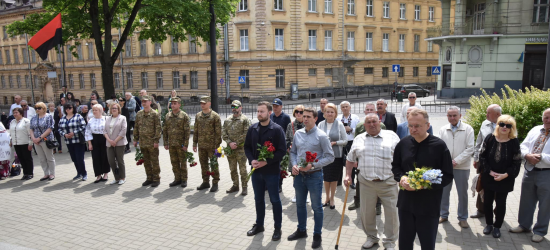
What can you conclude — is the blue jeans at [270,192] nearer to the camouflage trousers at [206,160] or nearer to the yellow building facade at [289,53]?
the camouflage trousers at [206,160]

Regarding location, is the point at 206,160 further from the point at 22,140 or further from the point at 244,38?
the point at 244,38

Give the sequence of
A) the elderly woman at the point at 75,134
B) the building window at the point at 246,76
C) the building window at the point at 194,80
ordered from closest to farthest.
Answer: the elderly woman at the point at 75,134, the building window at the point at 246,76, the building window at the point at 194,80

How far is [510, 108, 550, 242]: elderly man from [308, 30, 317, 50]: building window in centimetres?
3116

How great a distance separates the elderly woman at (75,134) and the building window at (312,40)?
2842 centimetres

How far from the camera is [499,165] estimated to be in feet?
17.2

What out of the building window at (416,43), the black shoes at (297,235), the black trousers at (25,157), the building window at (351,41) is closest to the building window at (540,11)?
the building window at (351,41)

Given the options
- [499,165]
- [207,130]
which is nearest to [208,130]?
[207,130]

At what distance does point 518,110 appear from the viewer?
959cm

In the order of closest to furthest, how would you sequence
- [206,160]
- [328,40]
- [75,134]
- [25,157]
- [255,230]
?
[255,230] → [206,160] → [75,134] → [25,157] → [328,40]

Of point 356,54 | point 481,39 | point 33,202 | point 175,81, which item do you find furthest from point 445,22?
point 33,202

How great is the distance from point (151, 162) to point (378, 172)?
5650mm

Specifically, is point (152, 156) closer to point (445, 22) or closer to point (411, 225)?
point (411, 225)

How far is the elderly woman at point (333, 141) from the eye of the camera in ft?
21.5

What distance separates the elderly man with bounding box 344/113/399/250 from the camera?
15.9ft
